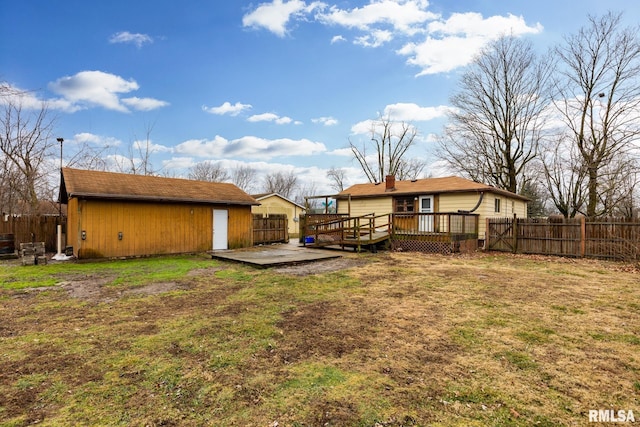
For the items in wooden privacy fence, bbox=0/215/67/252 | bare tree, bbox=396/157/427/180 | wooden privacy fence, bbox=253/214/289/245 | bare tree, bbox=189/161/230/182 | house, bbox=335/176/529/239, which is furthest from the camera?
bare tree, bbox=189/161/230/182

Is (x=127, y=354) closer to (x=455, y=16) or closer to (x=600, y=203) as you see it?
(x=455, y=16)

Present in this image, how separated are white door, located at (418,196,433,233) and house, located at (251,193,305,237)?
12.7m

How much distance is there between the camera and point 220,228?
1409 cm

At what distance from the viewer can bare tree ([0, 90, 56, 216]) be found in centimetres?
1436

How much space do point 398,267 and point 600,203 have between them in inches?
691

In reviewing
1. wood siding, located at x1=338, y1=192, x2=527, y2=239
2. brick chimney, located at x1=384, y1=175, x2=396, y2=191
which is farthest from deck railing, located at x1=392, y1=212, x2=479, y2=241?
brick chimney, located at x1=384, y1=175, x2=396, y2=191

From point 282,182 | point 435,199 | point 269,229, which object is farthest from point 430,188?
point 282,182

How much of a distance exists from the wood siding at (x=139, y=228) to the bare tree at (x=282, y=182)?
1478 inches

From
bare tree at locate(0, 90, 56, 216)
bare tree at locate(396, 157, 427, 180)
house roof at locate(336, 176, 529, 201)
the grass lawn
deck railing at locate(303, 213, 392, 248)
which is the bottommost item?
the grass lawn

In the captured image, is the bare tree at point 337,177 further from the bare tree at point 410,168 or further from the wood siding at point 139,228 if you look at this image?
the wood siding at point 139,228

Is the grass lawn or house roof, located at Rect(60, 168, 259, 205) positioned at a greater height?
house roof, located at Rect(60, 168, 259, 205)

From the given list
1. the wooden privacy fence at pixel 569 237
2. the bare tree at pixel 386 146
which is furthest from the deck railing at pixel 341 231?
the bare tree at pixel 386 146

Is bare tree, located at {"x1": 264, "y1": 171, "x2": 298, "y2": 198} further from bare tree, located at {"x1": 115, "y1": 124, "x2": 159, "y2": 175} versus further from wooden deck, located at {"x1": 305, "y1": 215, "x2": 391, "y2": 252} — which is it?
wooden deck, located at {"x1": 305, "y1": 215, "x2": 391, "y2": 252}

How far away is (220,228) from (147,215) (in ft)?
9.95
